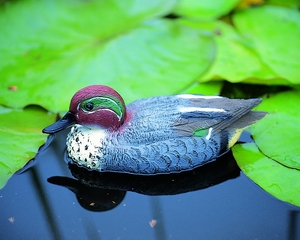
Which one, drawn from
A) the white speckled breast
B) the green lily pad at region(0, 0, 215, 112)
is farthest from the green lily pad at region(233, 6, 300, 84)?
the white speckled breast

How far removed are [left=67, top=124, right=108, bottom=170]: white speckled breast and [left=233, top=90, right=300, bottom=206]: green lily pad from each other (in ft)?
3.37

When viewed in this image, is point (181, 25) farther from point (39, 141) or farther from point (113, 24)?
point (39, 141)

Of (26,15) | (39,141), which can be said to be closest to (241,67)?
(39,141)

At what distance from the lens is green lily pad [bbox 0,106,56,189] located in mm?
3277

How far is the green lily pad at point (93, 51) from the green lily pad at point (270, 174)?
813 mm

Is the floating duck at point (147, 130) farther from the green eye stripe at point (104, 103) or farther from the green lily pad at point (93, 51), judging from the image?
the green lily pad at point (93, 51)

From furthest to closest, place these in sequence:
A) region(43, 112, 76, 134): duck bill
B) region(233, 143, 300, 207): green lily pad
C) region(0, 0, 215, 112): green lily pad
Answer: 1. region(0, 0, 215, 112): green lily pad
2. region(43, 112, 76, 134): duck bill
3. region(233, 143, 300, 207): green lily pad

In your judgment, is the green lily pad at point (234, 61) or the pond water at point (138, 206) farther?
the green lily pad at point (234, 61)

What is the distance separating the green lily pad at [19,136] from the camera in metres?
3.28

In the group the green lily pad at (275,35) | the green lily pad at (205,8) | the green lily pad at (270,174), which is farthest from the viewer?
the green lily pad at (205,8)

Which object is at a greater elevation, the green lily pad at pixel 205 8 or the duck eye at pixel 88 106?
the duck eye at pixel 88 106

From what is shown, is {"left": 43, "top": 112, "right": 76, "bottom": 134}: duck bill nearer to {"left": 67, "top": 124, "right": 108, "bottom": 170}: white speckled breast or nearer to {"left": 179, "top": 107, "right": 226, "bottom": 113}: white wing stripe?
{"left": 67, "top": 124, "right": 108, "bottom": 170}: white speckled breast

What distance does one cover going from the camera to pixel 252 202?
10.4 feet

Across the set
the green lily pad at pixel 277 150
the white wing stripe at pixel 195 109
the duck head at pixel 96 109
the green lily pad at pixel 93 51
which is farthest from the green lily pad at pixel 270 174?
the duck head at pixel 96 109
